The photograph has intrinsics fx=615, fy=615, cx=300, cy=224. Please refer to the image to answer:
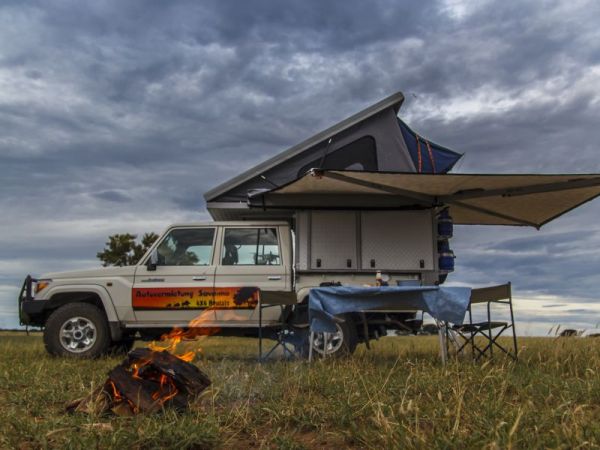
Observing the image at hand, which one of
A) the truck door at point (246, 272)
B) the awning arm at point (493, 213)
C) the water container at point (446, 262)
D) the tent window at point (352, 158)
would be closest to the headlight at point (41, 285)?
the truck door at point (246, 272)

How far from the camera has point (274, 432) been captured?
376 centimetres

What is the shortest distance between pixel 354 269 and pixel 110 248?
59.4 feet

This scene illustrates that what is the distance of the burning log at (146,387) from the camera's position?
4223 mm

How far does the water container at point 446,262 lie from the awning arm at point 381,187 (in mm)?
795

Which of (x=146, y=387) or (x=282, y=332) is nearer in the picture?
(x=146, y=387)

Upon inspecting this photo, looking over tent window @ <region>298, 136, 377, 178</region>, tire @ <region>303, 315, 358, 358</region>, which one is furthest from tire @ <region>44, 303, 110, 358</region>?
tent window @ <region>298, 136, 377, 178</region>

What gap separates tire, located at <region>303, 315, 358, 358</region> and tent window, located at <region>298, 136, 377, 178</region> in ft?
8.08

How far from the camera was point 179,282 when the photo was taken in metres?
8.77

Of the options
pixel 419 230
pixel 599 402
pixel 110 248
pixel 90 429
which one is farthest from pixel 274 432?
pixel 110 248

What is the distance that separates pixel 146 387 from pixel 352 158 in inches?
229

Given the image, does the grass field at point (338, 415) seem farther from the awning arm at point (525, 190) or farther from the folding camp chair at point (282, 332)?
the awning arm at point (525, 190)

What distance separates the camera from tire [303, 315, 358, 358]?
7984 millimetres

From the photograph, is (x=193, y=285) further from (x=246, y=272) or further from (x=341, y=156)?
(x=341, y=156)

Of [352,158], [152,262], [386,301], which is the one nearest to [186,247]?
[152,262]
